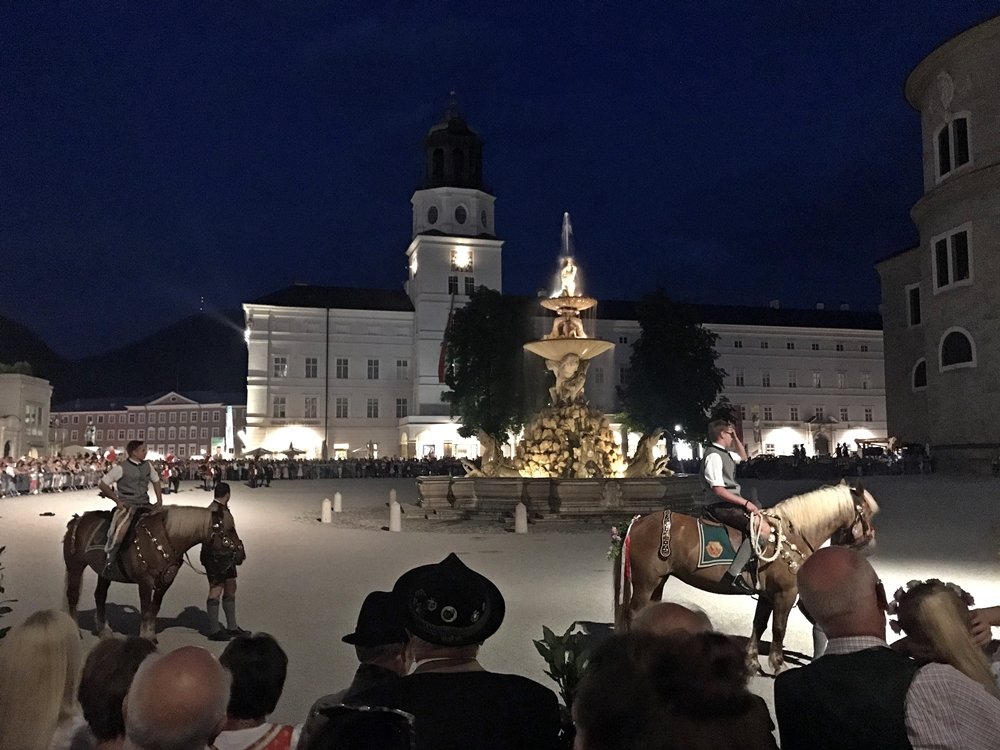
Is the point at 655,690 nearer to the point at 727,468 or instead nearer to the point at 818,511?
the point at 727,468

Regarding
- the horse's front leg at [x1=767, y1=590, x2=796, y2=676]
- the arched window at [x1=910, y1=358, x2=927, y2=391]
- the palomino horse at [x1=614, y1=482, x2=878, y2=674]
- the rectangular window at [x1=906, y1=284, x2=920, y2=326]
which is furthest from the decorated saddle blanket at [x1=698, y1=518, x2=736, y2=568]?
the rectangular window at [x1=906, y1=284, x2=920, y2=326]

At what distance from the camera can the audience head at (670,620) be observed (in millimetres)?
2523

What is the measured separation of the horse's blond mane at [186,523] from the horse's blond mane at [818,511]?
6429 millimetres

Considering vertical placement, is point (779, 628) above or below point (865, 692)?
below

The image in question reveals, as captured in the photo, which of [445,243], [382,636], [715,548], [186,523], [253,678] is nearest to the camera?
[253,678]

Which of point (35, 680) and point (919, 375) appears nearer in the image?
point (35, 680)

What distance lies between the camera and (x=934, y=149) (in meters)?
39.0

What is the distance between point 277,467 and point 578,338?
38781 millimetres

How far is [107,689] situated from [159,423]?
394 ft

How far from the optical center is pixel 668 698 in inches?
81.7

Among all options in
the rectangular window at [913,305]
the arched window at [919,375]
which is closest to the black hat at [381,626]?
the arched window at [919,375]

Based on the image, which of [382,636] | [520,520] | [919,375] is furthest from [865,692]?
[919,375]

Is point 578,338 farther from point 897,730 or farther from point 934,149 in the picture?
point 934,149

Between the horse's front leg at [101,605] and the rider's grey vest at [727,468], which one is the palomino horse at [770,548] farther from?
the horse's front leg at [101,605]
